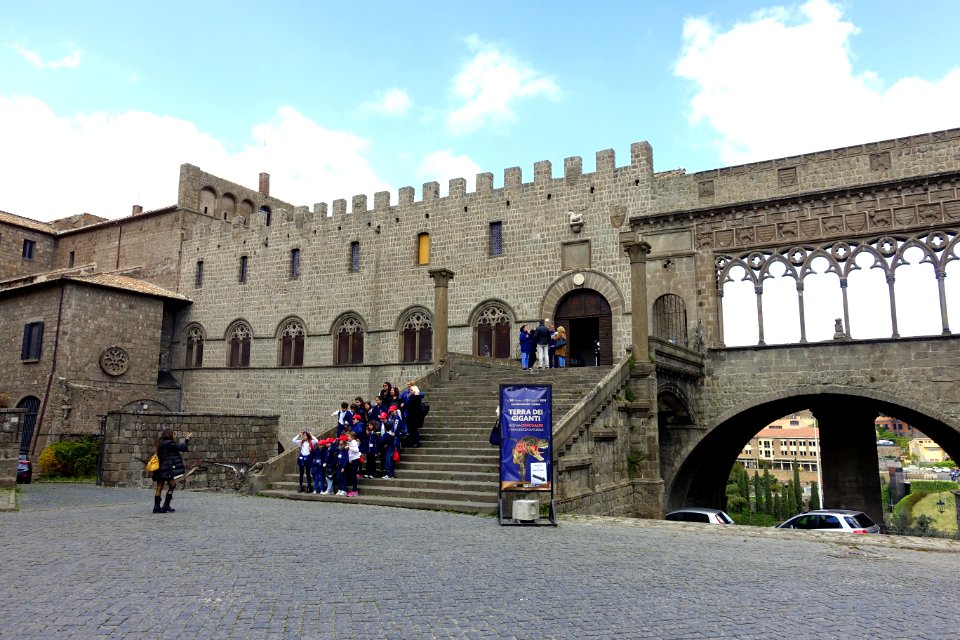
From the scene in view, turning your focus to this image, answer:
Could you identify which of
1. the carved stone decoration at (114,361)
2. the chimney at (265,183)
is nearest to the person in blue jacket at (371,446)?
the carved stone decoration at (114,361)

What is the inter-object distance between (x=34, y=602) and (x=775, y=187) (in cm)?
2104

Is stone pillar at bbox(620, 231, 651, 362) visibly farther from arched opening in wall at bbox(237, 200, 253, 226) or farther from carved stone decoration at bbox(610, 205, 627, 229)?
arched opening in wall at bbox(237, 200, 253, 226)

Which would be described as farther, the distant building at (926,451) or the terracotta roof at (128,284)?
the distant building at (926,451)

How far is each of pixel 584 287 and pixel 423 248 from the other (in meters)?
7.20

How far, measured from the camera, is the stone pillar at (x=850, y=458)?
25125 mm

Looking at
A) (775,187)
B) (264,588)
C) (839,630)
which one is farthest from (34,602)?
(775,187)

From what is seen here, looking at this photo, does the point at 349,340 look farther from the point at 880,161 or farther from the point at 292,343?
the point at 880,161

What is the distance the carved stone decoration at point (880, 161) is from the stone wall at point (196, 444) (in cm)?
1860

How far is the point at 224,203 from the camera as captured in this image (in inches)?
1435

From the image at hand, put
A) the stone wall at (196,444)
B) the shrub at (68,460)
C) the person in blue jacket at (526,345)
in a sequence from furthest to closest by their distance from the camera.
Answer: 1. the shrub at (68,460)
2. the person in blue jacket at (526,345)
3. the stone wall at (196,444)

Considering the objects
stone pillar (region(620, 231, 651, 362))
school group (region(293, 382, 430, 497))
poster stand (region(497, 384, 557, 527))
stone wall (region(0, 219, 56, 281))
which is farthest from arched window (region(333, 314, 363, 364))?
stone wall (region(0, 219, 56, 281))

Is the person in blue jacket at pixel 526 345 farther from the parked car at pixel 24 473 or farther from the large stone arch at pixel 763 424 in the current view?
the parked car at pixel 24 473

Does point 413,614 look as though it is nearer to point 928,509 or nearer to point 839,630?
point 839,630

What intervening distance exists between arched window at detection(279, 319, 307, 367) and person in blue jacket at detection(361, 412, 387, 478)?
1580 cm
